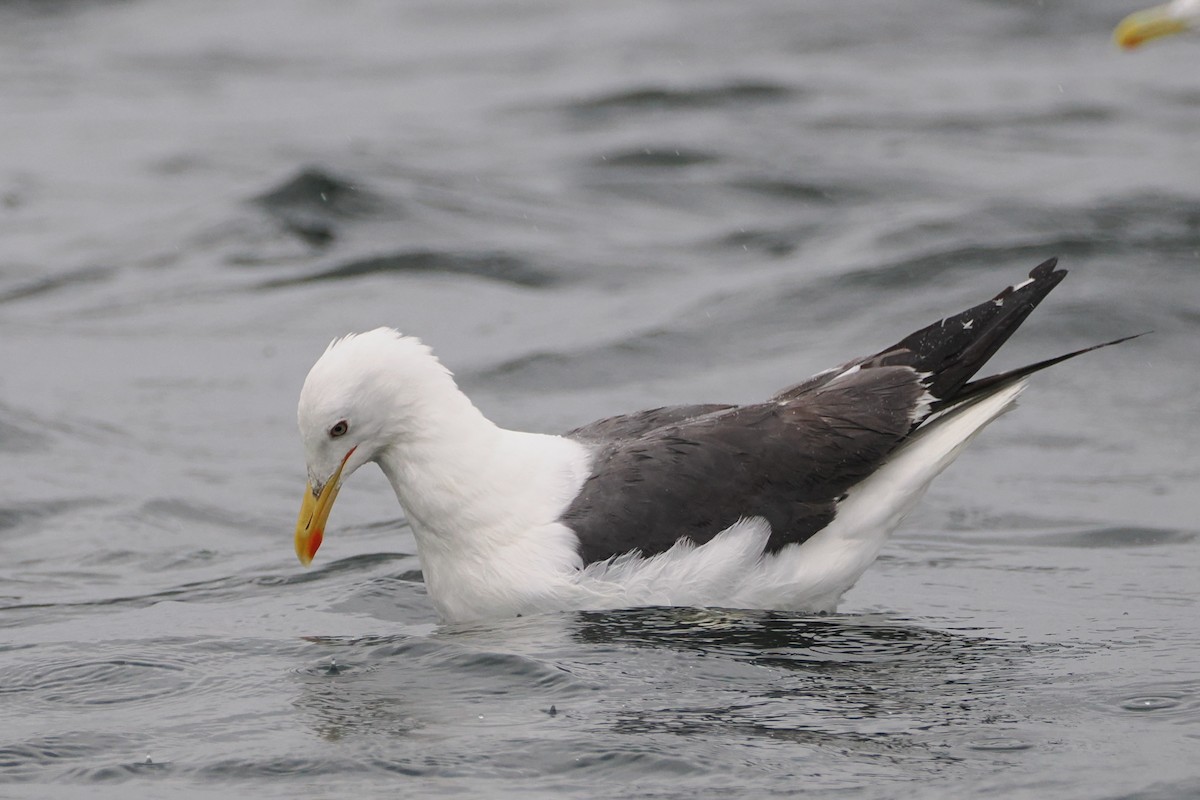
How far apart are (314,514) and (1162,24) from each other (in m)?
7.74

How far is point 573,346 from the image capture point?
13461mm

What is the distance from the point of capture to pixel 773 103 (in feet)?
67.1

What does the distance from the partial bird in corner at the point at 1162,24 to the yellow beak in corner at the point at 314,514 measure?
7.48 metres

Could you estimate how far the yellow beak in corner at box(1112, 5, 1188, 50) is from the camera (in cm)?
1302

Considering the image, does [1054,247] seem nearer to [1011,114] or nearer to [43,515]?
[1011,114]

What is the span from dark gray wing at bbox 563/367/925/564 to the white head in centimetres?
80

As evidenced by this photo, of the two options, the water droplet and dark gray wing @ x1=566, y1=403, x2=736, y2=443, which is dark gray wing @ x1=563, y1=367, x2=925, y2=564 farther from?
the water droplet

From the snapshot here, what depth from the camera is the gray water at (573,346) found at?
6.61 m

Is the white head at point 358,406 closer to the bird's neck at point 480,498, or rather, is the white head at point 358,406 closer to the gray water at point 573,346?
the bird's neck at point 480,498

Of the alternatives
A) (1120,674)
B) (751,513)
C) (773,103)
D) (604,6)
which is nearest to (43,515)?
(751,513)

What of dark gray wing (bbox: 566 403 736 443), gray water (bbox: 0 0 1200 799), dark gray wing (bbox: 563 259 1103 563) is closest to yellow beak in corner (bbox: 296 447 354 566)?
gray water (bbox: 0 0 1200 799)

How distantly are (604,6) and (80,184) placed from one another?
10.0 m

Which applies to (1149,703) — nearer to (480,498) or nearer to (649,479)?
(649,479)

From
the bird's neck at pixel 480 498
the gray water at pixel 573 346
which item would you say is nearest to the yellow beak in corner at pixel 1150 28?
the gray water at pixel 573 346
